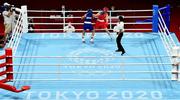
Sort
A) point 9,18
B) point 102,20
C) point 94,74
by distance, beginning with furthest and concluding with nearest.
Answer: point 9,18, point 102,20, point 94,74

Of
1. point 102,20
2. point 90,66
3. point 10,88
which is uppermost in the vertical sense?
point 102,20

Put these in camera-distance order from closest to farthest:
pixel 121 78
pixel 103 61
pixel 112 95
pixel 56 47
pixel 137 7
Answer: pixel 112 95 → pixel 121 78 → pixel 103 61 → pixel 56 47 → pixel 137 7

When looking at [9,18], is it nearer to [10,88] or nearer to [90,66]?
[90,66]

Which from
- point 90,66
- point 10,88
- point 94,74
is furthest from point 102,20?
point 10,88

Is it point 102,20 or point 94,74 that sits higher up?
point 102,20

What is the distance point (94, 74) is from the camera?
33.4 ft

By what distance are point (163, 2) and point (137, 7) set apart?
120cm

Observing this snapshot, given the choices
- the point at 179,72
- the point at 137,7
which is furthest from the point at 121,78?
the point at 137,7

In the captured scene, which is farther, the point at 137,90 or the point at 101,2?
the point at 101,2

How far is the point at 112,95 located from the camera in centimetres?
917

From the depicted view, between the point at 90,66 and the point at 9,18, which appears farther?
the point at 9,18

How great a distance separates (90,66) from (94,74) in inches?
19.8

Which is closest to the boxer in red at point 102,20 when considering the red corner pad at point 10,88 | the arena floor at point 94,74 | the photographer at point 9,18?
the arena floor at point 94,74

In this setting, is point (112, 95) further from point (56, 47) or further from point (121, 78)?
point (56, 47)
